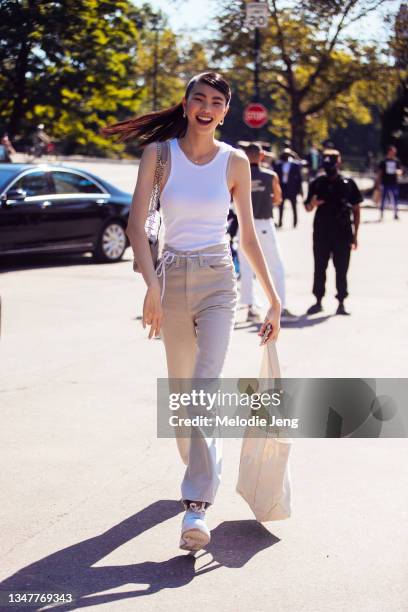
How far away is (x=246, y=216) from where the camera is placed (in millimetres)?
4812

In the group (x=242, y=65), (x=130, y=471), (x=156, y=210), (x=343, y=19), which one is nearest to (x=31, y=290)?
(x=130, y=471)

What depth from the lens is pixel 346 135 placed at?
355ft

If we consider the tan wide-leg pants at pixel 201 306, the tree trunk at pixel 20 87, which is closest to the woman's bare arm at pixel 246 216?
the tan wide-leg pants at pixel 201 306

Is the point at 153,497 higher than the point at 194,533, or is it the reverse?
the point at 194,533

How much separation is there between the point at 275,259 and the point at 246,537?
6831 millimetres

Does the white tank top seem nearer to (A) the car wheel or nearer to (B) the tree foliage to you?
(B) the tree foliage

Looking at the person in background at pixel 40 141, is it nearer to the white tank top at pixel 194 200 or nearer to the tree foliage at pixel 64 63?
the tree foliage at pixel 64 63

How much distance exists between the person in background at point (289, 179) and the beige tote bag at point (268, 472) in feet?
68.9

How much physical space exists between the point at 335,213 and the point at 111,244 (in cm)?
602

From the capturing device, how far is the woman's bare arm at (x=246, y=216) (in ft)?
15.4

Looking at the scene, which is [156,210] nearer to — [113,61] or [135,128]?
[135,128]

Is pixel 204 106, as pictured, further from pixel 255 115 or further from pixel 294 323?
pixel 255 115

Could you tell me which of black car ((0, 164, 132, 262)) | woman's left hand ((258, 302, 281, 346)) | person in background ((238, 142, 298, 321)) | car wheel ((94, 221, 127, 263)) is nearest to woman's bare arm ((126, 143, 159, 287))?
woman's left hand ((258, 302, 281, 346))

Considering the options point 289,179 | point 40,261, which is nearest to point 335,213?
point 40,261
